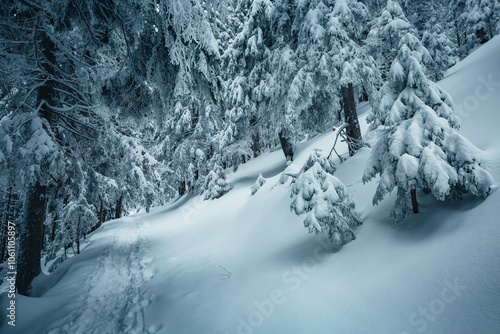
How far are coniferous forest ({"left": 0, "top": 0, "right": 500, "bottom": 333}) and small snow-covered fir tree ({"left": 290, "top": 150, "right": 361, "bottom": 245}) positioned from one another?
0.02m

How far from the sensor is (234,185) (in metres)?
17.0

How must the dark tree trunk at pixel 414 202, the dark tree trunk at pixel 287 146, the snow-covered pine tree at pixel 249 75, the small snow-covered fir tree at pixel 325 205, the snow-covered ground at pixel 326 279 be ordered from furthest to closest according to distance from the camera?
the dark tree trunk at pixel 287 146 < the snow-covered pine tree at pixel 249 75 < the small snow-covered fir tree at pixel 325 205 < the dark tree trunk at pixel 414 202 < the snow-covered ground at pixel 326 279

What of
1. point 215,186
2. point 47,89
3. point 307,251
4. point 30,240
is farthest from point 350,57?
point 215,186

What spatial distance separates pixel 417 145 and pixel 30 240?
353 inches

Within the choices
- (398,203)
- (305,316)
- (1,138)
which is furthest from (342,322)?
(1,138)

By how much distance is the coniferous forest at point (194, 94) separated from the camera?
3.83 m

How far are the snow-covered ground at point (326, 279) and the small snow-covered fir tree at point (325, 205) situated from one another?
0.29 meters

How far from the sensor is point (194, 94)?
6.32m

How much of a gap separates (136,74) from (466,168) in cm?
690

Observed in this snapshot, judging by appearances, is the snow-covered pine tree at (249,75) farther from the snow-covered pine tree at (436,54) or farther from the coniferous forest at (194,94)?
the snow-covered pine tree at (436,54)

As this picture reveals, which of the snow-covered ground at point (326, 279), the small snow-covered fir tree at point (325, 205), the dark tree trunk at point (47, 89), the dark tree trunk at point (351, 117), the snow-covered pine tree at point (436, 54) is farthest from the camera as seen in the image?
the snow-covered pine tree at point (436, 54)

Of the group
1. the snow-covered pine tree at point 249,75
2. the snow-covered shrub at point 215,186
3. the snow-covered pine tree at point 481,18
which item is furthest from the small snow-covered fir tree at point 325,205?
the snow-covered pine tree at point 481,18

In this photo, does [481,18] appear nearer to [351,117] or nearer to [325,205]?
[351,117]

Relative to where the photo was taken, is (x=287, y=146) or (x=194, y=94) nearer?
(x=194, y=94)
